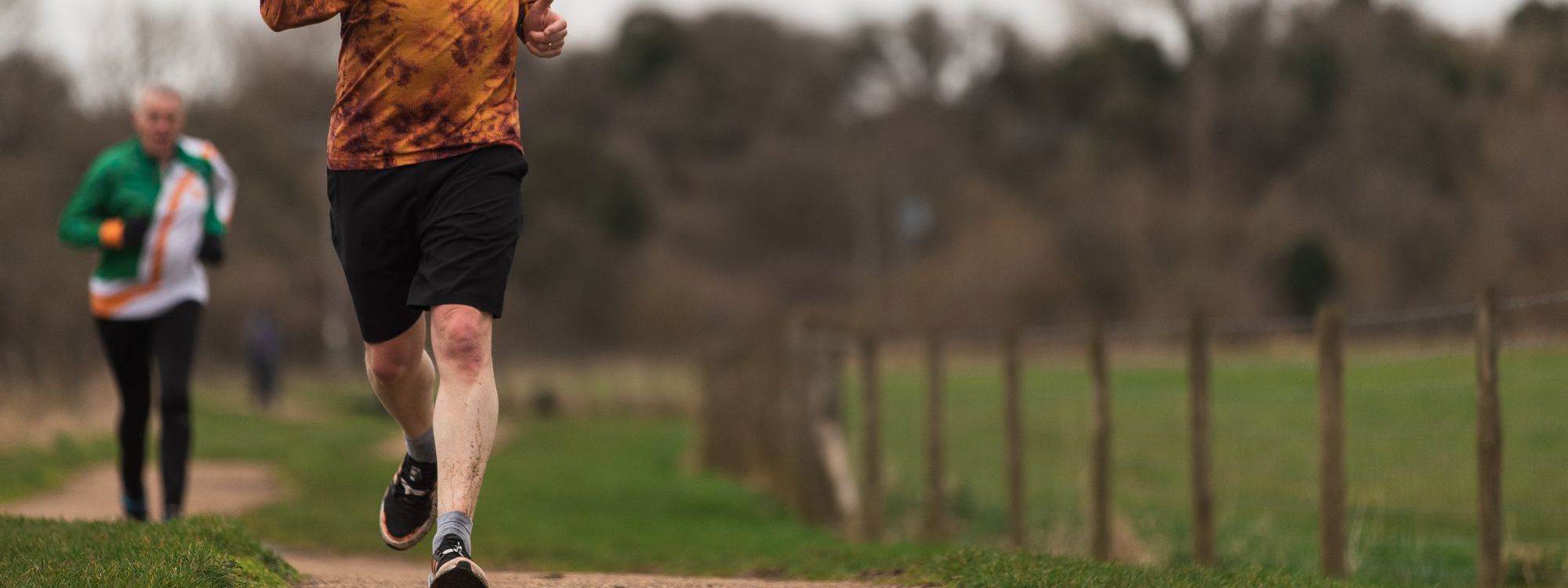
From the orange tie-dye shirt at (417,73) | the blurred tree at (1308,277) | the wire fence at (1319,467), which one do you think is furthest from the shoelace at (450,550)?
the blurred tree at (1308,277)

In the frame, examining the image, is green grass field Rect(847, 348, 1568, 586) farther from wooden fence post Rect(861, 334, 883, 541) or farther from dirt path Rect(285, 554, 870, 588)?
dirt path Rect(285, 554, 870, 588)

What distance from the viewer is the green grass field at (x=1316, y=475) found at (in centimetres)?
798

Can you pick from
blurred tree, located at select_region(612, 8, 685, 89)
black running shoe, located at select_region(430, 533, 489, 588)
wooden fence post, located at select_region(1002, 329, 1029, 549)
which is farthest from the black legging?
blurred tree, located at select_region(612, 8, 685, 89)

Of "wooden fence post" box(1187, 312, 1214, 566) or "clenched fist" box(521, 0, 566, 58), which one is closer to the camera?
"clenched fist" box(521, 0, 566, 58)

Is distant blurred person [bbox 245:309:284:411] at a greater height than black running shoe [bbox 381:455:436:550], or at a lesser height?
lesser

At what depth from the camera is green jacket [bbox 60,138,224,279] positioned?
25.8 feet

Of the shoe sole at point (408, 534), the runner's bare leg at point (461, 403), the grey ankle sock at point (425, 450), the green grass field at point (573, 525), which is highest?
the runner's bare leg at point (461, 403)

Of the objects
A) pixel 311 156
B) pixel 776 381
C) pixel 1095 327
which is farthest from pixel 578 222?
pixel 1095 327

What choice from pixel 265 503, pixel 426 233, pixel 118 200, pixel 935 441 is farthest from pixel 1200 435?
pixel 265 503

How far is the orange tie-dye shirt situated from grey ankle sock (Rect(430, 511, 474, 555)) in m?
0.95

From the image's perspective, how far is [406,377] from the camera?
534 cm

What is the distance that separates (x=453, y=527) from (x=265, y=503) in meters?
9.14

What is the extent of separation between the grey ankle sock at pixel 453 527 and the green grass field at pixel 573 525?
67 centimetres

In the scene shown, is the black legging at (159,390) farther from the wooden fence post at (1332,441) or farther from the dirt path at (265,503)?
the wooden fence post at (1332,441)
